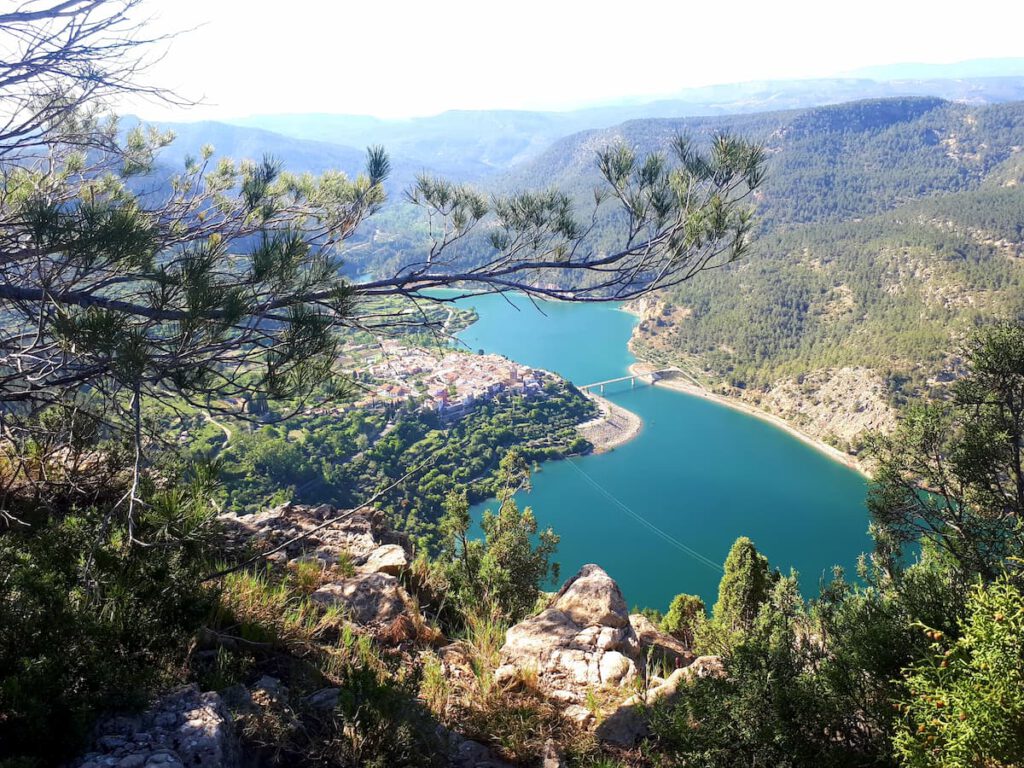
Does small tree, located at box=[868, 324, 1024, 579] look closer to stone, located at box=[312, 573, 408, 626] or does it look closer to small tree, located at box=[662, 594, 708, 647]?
stone, located at box=[312, 573, 408, 626]

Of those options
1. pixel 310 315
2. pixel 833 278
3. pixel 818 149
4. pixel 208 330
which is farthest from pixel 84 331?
pixel 818 149

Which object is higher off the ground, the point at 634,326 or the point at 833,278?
the point at 833,278

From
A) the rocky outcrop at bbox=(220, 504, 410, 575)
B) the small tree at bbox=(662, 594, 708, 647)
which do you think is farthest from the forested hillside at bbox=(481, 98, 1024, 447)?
the rocky outcrop at bbox=(220, 504, 410, 575)

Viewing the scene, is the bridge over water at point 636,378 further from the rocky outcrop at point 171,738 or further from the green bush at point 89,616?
the rocky outcrop at point 171,738

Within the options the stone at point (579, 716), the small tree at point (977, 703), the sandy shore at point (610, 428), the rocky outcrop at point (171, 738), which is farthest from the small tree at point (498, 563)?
the sandy shore at point (610, 428)

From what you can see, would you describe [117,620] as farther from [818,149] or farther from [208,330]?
[818,149]

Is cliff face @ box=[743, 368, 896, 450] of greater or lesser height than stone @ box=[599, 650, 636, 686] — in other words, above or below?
below

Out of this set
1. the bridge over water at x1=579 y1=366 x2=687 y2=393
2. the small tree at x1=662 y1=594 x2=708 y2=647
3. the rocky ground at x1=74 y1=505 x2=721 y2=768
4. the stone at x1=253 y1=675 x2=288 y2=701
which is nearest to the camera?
the rocky ground at x1=74 y1=505 x2=721 y2=768
